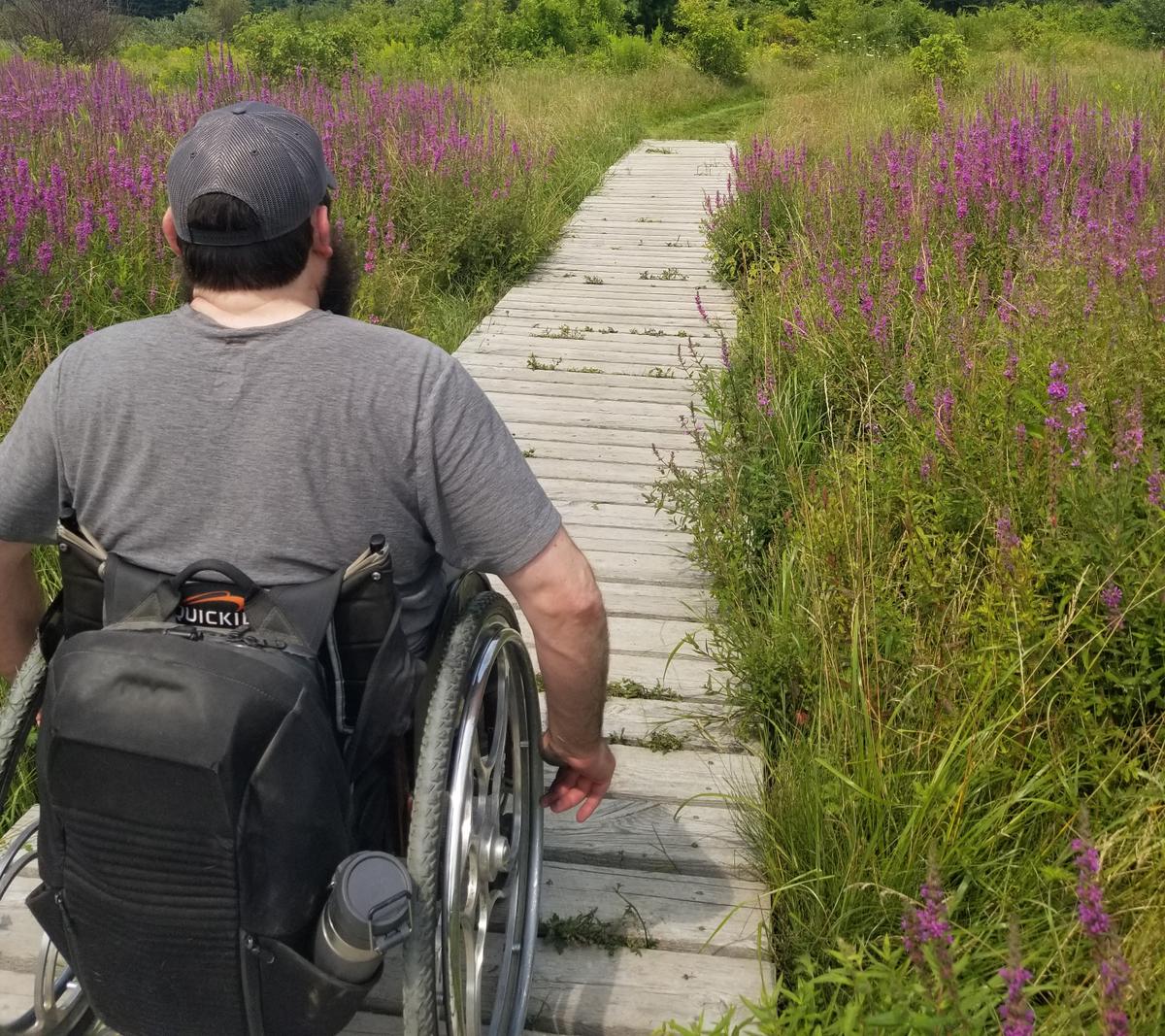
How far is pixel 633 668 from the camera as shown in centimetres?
345

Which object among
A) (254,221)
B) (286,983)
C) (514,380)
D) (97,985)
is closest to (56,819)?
(97,985)

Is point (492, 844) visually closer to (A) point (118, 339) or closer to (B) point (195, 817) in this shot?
(B) point (195, 817)

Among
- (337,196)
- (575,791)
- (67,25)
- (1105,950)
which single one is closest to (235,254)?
(575,791)

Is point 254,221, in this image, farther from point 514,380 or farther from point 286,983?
point 514,380

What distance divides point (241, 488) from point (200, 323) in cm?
24

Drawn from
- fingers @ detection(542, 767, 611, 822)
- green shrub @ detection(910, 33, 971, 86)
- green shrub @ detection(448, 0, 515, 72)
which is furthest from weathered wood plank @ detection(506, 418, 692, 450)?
green shrub @ detection(448, 0, 515, 72)

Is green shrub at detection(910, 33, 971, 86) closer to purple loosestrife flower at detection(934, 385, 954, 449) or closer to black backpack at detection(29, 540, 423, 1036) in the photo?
purple loosestrife flower at detection(934, 385, 954, 449)

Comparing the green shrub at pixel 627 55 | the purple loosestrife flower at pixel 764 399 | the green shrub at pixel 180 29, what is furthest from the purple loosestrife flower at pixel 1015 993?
the green shrub at pixel 180 29

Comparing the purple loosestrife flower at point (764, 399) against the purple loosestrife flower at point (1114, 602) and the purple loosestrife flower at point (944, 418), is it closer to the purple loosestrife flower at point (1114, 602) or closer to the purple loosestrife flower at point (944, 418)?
the purple loosestrife flower at point (944, 418)

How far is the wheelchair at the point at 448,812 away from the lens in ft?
5.09

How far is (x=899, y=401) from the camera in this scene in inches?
158

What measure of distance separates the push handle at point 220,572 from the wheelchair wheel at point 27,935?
46 cm

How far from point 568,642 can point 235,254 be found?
0.74 m

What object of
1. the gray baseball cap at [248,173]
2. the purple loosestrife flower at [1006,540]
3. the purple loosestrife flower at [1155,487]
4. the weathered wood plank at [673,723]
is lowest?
the weathered wood plank at [673,723]
